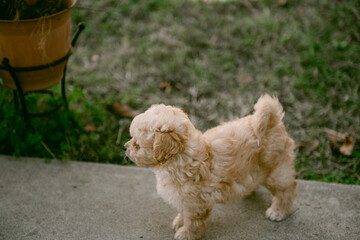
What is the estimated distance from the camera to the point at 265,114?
105 inches

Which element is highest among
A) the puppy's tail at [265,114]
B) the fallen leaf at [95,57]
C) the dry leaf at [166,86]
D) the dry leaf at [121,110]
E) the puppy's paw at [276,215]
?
the puppy's tail at [265,114]

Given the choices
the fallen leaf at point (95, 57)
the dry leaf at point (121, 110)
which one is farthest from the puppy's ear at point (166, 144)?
the fallen leaf at point (95, 57)

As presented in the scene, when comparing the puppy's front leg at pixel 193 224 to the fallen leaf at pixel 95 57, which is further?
the fallen leaf at pixel 95 57

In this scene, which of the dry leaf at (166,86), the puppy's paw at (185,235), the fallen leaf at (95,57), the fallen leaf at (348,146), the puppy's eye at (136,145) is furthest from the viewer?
the fallen leaf at (95,57)

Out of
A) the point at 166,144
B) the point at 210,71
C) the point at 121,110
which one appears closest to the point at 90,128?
the point at 121,110

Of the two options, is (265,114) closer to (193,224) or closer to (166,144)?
(166,144)

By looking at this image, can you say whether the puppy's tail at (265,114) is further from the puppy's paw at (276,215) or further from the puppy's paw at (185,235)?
the puppy's paw at (185,235)

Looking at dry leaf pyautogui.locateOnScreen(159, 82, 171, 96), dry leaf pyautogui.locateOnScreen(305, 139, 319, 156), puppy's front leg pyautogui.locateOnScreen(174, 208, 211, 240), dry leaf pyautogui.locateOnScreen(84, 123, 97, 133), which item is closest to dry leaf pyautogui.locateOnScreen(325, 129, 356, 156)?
dry leaf pyautogui.locateOnScreen(305, 139, 319, 156)

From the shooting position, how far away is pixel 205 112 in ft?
14.6

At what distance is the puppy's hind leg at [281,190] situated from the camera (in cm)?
290

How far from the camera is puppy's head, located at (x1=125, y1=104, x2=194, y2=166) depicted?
2439 mm

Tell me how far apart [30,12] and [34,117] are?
130 cm

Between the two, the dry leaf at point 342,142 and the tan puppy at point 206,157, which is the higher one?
the tan puppy at point 206,157

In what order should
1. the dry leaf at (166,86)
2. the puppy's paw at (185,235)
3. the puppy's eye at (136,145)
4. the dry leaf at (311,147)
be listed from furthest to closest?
the dry leaf at (166,86), the dry leaf at (311,147), the puppy's paw at (185,235), the puppy's eye at (136,145)
